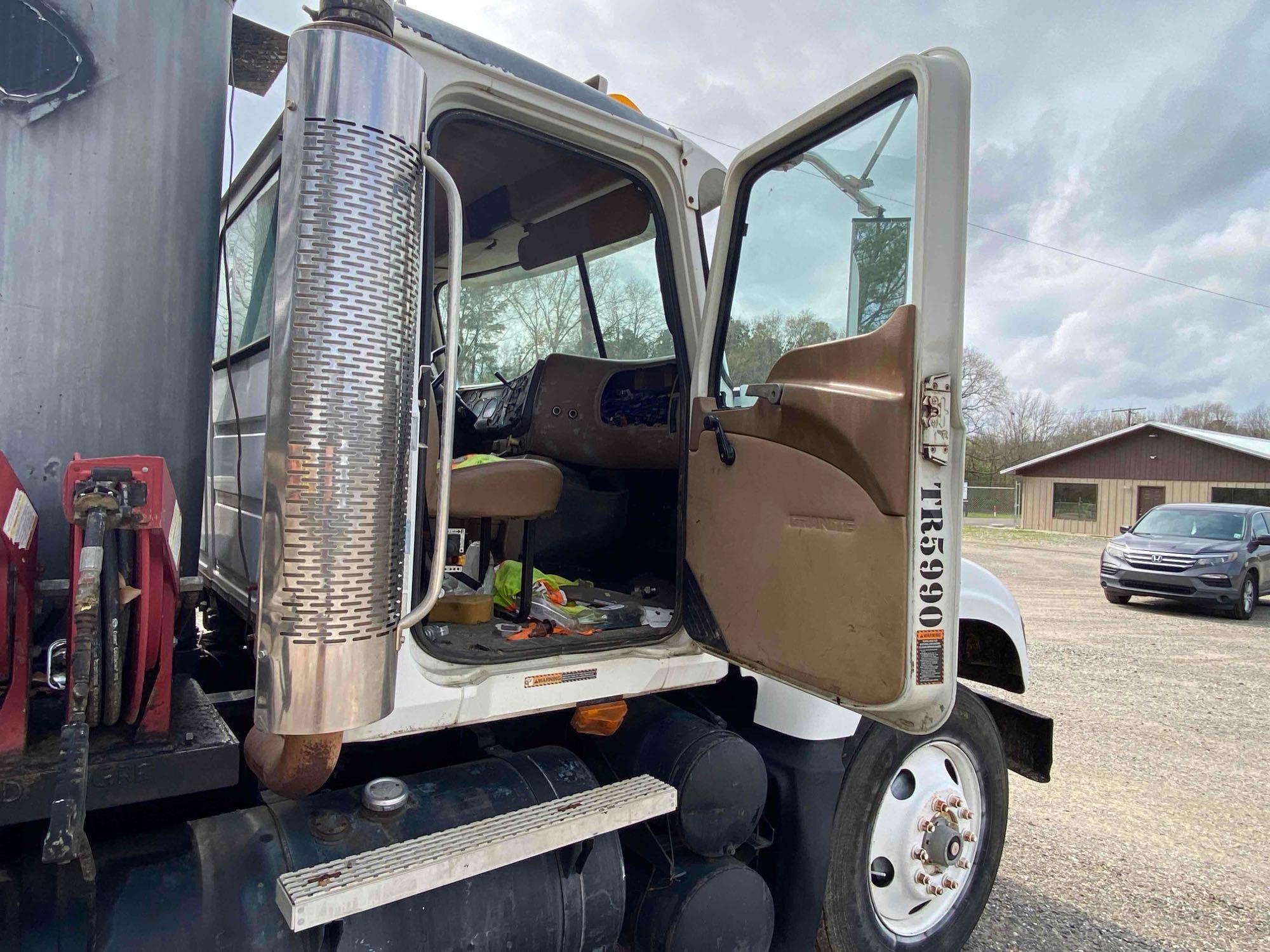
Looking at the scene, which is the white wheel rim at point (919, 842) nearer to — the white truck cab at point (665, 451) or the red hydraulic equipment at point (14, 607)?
the white truck cab at point (665, 451)

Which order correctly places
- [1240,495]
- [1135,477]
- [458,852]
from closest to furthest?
[458,852] → [1240,495] → [1135,477]

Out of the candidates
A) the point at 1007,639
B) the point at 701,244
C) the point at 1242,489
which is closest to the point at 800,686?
the point at 701,244

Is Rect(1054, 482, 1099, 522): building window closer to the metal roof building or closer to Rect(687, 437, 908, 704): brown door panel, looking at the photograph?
the metal roof building

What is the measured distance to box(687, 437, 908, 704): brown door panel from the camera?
177 cm

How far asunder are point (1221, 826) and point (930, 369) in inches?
160

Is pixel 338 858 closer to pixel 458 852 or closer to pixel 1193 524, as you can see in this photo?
Answer: pixel 458 852

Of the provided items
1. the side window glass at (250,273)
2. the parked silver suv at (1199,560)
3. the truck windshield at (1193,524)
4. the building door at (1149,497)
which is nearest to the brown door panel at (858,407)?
the side window glass at (250,273)

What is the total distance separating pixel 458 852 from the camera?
→ 1.63 meters

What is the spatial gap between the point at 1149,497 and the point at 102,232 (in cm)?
3403

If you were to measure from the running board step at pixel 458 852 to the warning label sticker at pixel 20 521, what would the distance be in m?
0.77

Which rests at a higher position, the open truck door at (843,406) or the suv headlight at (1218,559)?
the open truck door at (843,406)

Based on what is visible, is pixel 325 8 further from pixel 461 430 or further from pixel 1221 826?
pixel 1221 826

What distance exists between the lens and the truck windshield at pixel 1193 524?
41.2 ft

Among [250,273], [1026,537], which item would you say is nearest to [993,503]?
[1026,537]
